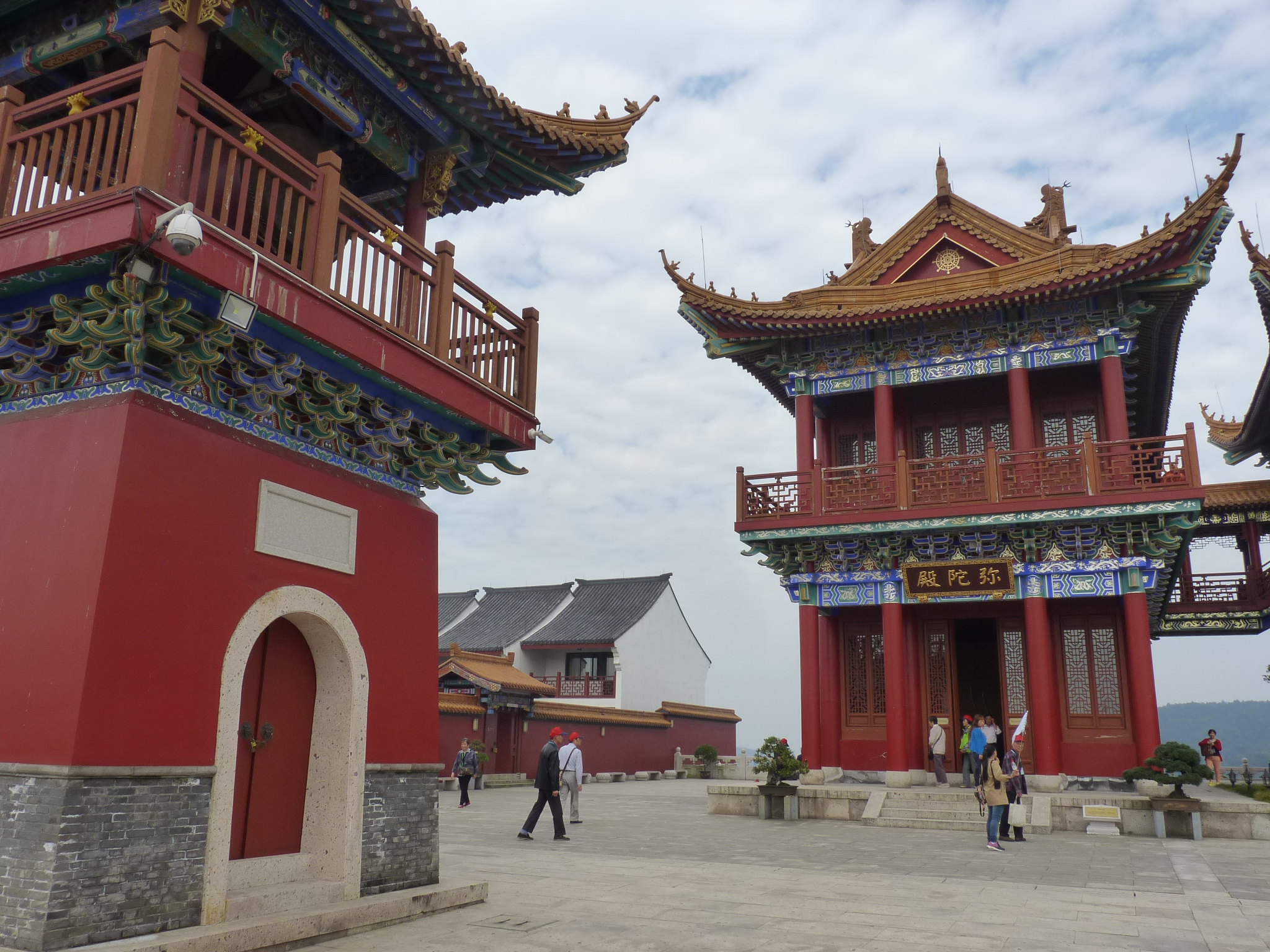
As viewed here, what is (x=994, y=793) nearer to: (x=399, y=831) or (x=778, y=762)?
(x=778, y=762)

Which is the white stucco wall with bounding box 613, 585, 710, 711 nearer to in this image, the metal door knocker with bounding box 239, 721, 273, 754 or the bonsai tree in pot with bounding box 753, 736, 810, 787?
the bonsai tree in pot with bounding box 753, 736, 810, 787

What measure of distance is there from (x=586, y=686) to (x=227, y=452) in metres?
32.7

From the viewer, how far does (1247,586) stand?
2542cm

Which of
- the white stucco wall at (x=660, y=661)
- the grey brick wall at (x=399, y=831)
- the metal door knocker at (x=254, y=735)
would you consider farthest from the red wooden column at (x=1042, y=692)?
the white stucco wall at (x=660, y=661)

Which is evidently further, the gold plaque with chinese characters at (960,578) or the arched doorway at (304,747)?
the gold plaque with chinese characters at (960,578)

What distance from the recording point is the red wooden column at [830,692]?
1605 centimetres

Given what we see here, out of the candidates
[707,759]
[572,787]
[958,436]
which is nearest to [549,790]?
[572,787]

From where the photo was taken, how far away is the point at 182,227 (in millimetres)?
4746

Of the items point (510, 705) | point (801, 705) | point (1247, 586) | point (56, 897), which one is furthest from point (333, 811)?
point (1247, 586)

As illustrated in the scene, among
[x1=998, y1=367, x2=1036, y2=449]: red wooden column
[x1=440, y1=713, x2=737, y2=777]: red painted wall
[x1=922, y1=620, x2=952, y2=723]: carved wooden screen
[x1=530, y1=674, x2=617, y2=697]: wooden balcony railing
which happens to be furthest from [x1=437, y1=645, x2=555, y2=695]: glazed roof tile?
[x1=998, y1=367, x2=1036, y2=449]: red wooden column

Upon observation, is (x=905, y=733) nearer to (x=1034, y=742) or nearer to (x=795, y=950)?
(x=1034, y=742)

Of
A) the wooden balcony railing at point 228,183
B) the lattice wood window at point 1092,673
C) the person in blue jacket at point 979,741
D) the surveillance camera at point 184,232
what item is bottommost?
the person in blue jacket at point 979,741

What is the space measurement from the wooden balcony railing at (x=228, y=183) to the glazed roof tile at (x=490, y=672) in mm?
18350

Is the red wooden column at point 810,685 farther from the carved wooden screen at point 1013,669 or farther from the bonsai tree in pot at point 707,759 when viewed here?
the bonsai tree in pot at point 707,759
